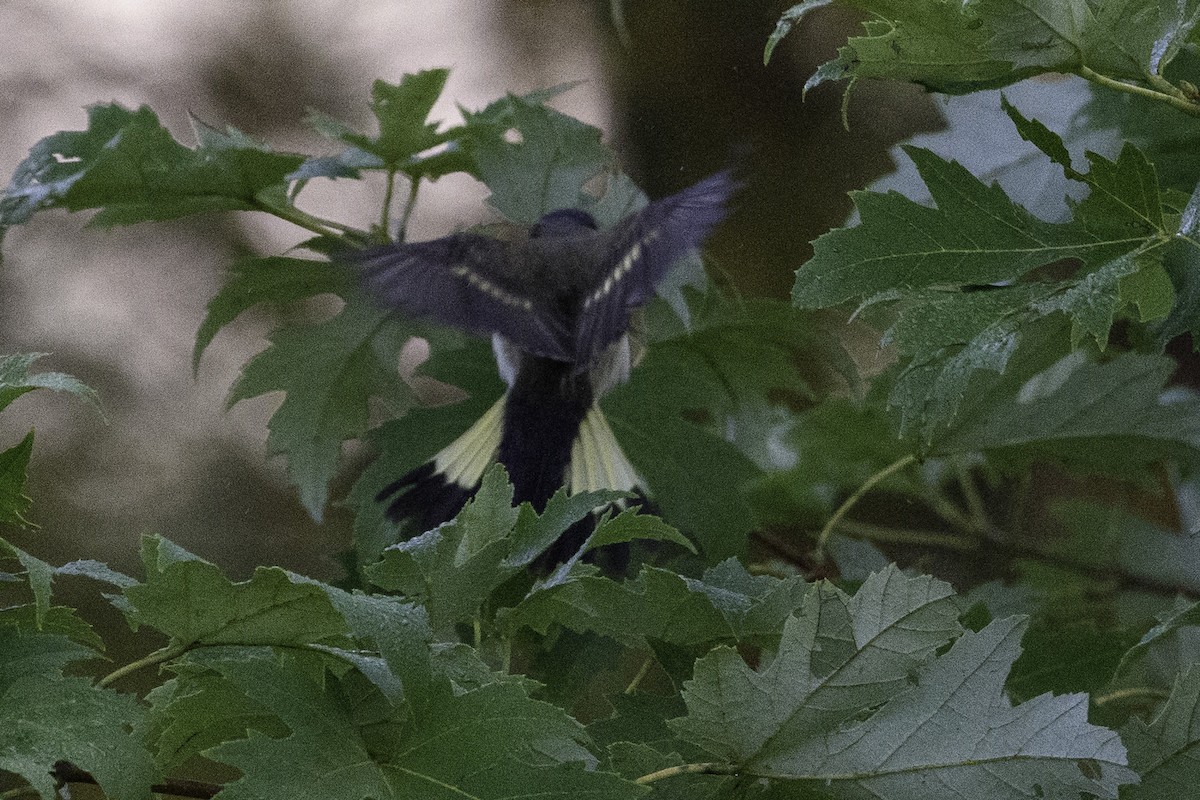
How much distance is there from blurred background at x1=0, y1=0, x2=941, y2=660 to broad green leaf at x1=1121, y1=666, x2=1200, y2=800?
0.63 metres

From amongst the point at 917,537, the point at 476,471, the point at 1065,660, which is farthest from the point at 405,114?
the point at 917,537

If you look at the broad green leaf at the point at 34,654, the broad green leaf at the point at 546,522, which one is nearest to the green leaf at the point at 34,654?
the broad green leaf at the point at 34,654

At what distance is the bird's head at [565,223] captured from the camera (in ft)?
2.32

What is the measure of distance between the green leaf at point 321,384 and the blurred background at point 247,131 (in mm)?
312

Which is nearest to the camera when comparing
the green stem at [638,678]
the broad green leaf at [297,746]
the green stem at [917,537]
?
the broad green leaf at [297,746]

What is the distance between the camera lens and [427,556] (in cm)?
37

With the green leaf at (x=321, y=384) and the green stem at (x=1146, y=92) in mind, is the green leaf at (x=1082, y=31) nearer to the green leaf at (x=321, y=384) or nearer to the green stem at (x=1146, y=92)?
the green stem at (x=1146, y=92)

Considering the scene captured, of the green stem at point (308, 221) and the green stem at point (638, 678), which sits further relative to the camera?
the green stem at point (308, 221)

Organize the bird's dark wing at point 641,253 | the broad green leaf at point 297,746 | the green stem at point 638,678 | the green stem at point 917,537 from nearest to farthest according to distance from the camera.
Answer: the broad green leaf at point 297,746 < the green stem at point 638,678 < the bird's dark wing at point 641,253 < the green stem at point 917,537

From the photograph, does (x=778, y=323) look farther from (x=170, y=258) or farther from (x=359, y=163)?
(x=170, y=258)

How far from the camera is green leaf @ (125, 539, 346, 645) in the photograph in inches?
13.6

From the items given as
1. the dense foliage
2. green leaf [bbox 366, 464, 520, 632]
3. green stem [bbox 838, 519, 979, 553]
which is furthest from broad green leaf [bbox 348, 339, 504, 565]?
green stem [bbox 838, 519, 979, 553]

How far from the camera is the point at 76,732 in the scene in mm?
331

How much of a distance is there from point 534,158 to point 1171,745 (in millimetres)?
445
